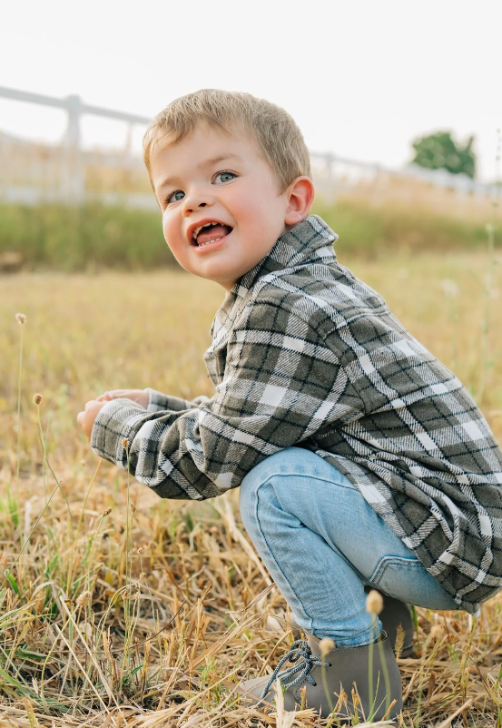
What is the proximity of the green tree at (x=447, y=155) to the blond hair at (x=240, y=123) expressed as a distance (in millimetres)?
49821

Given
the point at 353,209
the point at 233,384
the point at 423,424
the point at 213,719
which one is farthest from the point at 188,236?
the point at 353,209

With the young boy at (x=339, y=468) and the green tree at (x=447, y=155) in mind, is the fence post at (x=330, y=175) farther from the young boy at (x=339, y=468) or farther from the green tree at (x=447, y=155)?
the green tree at (x=447, y=155)

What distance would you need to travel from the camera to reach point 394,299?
5.29 meters

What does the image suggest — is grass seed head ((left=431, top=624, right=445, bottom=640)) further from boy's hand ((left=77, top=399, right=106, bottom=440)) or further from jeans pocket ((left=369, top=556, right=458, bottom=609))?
boy's hand ((left=77, top=399, right=106, bottom=440))

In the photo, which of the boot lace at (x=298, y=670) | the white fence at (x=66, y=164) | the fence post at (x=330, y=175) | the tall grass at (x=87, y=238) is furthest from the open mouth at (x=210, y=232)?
the fence post at (x=330, y=175)

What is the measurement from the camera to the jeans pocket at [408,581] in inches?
53.1

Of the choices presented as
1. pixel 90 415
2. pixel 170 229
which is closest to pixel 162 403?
pixel 90 415

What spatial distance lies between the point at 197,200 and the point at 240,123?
186mm

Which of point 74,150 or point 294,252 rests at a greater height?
point 294,252

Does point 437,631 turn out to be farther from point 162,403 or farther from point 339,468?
point 162,403

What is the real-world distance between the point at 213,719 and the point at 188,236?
2.97ft

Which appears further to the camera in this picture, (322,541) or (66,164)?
(66,164)

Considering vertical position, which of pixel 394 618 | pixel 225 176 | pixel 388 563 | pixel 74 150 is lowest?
pixel 394 618

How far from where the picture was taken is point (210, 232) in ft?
4.94
